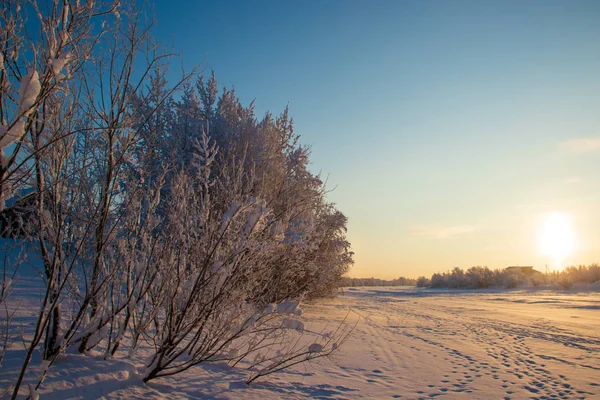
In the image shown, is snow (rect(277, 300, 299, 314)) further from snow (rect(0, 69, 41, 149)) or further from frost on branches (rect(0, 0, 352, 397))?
snow (rect(0, 69, 41, 149))

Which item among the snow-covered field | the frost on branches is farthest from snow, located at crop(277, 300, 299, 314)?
the snow-covered field

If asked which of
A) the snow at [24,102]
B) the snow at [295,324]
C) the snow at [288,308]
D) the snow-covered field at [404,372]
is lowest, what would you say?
the snow-covered field at [404,372]

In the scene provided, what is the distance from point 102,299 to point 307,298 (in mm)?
10270

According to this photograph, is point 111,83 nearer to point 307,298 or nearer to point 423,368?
point 423,368

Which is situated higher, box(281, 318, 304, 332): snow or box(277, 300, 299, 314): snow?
box(277, 300, 299, 314): snow

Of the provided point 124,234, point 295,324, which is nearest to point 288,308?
point 295,324

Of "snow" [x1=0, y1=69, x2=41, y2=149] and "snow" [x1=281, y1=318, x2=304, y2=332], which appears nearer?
"snow" [x1=0, y1=69, x2=41, y2=149]

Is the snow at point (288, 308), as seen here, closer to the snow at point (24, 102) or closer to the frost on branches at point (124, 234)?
the frost on branches at point (124, 234)

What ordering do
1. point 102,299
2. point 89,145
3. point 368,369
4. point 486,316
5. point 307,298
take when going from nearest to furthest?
point 89,145
point 102,299
point 368,369
point 486,316
point 307,298

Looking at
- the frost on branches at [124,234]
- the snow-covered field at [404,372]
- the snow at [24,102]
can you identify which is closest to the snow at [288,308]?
the frost on branches at [124,234]

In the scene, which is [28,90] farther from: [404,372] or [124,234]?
[404,372]

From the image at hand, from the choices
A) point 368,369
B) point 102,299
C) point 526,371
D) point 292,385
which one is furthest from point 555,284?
point 102,299

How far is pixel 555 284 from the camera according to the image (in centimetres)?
2341

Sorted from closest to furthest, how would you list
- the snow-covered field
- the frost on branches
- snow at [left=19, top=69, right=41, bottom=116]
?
snow at [left=19, top=69, right=41, bottom=116], the frost on branches, the snow-covered field
